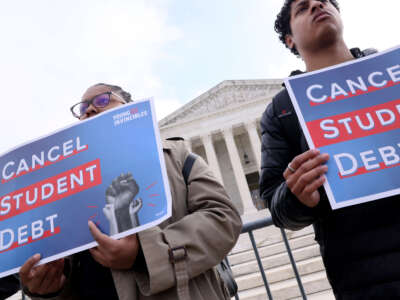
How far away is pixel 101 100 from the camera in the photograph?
2.18 metres

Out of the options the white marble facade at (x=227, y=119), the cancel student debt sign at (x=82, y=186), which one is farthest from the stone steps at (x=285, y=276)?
the white marble facade at (x=227, y=119)

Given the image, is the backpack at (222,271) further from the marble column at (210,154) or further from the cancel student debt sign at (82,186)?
the marble column at (210,154)

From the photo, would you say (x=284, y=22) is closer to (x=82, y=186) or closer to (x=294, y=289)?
(x=82, y=186)

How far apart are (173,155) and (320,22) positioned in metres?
1.23

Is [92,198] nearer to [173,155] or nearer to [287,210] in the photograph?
[173,155]

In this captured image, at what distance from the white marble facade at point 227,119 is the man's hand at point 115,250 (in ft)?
87.6

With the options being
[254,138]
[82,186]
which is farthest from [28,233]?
[254,138]

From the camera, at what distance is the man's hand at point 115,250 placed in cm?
123

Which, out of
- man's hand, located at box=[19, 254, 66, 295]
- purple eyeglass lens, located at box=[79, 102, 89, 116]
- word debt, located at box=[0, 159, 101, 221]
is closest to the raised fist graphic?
word debt, located at box=[0, 159, 101, 221]

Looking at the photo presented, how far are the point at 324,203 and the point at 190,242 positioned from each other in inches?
28.4

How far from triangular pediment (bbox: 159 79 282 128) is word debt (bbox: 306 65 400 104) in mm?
28197

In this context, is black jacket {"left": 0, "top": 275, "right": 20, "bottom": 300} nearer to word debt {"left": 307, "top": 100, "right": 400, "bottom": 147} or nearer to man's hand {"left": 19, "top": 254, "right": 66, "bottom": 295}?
man's hand {"left": 19, "top": 254, "right": 66, "bottom": 295}

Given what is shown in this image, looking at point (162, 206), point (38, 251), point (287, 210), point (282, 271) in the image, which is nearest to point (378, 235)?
point (287, 210)

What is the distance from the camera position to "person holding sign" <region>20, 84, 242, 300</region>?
1.28 metres
